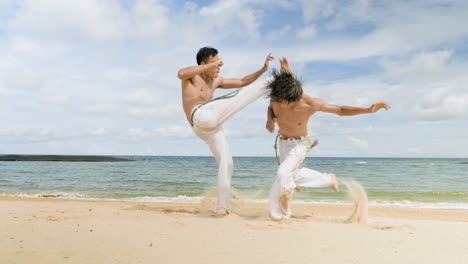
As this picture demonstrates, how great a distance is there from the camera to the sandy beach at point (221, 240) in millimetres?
3455

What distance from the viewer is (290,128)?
17.6 feet

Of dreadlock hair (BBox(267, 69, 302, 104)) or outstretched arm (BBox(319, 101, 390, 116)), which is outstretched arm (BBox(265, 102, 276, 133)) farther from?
outstretched arm (BBox(319, 101, 390, 116))

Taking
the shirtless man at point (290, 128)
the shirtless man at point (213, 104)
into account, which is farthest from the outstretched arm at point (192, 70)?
the shirtless man at point (290, 128)

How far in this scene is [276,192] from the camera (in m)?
5.18

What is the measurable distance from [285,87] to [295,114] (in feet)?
1.46

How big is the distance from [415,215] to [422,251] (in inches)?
166

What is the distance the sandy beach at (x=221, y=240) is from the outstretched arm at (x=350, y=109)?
4.78 ft

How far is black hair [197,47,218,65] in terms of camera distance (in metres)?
5.64

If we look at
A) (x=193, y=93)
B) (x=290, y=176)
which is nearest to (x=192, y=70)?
(x=193, y=93)

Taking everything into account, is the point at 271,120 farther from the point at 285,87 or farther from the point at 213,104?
the point at 213,104

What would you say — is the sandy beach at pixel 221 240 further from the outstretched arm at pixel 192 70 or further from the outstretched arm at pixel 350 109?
the outstretched arm at pixel 192 70

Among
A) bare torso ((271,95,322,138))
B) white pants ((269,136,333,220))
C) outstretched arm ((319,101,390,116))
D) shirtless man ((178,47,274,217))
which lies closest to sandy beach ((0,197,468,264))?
white pants ((269,136,333,220))

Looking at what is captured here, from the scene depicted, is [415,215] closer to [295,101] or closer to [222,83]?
[295,101]

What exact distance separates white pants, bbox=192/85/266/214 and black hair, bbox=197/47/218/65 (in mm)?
720
